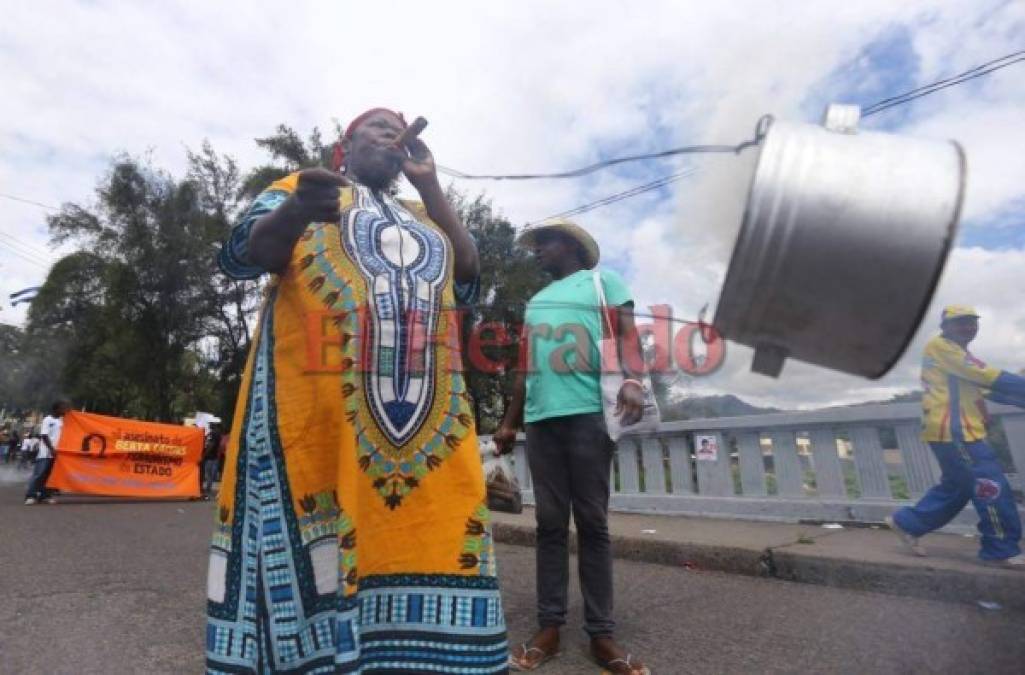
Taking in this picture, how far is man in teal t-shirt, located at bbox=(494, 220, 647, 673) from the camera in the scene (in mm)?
2180

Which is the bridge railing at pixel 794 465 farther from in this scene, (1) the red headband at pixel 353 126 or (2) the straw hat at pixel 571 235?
(1) the red headband at pixel 353 126

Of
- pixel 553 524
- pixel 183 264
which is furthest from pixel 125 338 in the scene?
pixel 553 524

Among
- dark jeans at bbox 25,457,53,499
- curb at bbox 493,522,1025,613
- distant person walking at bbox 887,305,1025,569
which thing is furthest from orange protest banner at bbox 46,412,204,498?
distant person walking at bbox 887,305,1025,569

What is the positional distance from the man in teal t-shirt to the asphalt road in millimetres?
141

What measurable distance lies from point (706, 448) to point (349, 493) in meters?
4.87

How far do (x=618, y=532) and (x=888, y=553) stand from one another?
1.71 m

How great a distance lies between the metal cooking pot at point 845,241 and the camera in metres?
0.73

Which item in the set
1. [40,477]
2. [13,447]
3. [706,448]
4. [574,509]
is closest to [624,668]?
[574,509]

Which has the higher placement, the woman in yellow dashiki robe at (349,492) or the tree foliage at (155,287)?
the tree foliage at (155,287)

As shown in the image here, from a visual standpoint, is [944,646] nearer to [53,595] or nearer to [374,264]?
[374,264]

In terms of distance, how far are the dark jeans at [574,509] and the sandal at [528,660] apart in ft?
0.34

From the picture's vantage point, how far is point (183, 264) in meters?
17.1

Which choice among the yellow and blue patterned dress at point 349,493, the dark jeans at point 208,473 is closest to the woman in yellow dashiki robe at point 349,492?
the yellow and blue patterned dress at point 349,493

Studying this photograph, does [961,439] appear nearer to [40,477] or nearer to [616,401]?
[616,401]
